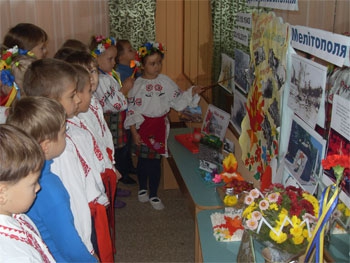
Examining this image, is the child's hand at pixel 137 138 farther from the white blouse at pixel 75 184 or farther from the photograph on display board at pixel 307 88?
the photograph on display board at pixel 307 88

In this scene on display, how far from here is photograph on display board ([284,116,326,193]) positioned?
1.55m

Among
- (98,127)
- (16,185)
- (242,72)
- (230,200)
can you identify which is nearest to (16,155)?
(16,185)

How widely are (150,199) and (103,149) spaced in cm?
129

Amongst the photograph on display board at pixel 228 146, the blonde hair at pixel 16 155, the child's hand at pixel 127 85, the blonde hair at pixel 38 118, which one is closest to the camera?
the blonde hair at pixel 16 155

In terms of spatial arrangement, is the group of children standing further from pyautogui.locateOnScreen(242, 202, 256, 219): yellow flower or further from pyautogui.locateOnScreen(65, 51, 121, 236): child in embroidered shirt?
pyautogui.locateOnScreen(242, 202, 256, 219): yellow flower

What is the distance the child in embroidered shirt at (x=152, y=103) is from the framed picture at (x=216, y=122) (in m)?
0.29

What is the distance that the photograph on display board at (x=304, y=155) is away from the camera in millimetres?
1549

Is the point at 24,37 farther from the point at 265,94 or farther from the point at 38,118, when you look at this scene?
the point at 265,94

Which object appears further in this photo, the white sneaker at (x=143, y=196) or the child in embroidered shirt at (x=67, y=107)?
the white sneaker at (x=143, y=196)

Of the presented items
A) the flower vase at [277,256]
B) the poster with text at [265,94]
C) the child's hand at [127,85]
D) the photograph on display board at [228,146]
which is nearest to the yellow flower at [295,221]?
the flower vase at [277,256]

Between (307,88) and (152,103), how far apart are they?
191 centimetres

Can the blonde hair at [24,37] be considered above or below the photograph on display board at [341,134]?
above

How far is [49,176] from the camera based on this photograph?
160 centimetres

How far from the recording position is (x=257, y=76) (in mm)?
2160
